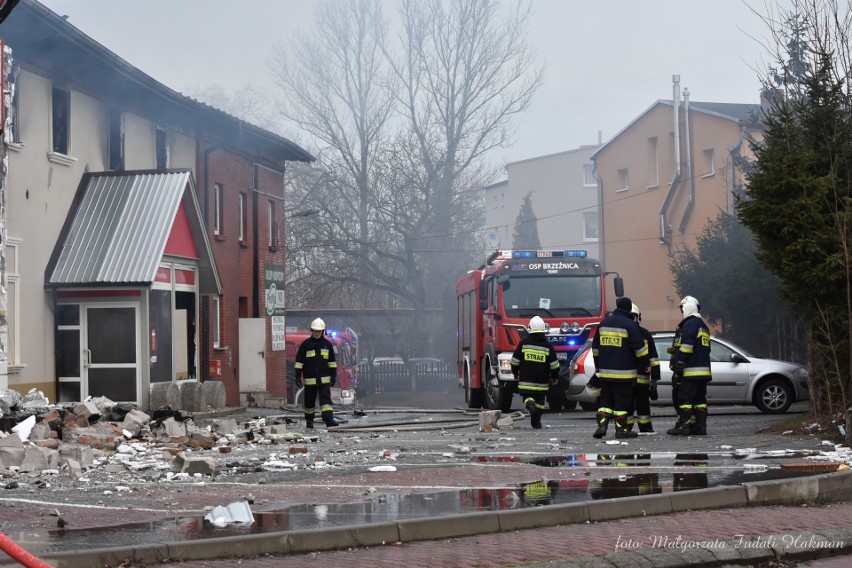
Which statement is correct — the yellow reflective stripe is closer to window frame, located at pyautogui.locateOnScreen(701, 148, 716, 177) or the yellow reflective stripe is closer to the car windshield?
the car windshield

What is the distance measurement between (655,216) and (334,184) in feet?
42.6

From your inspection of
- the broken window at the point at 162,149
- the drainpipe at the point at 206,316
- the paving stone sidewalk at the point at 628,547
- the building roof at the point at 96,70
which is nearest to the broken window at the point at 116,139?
the building roof at the point at 96,70

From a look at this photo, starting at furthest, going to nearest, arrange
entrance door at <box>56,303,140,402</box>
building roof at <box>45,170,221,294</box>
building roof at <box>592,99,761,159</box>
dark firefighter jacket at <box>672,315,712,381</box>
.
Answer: building roof at <box>592,99,761,159</box>
entrance door at <box>56,303,140,402</box>
building roof at <box>45,170,221,294</box>
dark firefighter jacket at <box>672,315,712,381</box>

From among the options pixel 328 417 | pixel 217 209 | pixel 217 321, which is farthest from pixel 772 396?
pixel 217 209

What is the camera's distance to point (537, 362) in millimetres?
17500

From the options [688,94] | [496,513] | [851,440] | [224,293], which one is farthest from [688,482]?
[688,94]

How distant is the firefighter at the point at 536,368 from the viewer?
17.5m

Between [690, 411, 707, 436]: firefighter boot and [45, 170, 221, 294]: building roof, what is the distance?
34.0ft

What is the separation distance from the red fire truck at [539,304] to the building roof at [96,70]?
786 cm

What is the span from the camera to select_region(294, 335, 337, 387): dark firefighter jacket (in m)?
18.7

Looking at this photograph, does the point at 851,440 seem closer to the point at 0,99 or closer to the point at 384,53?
the point at 0,99

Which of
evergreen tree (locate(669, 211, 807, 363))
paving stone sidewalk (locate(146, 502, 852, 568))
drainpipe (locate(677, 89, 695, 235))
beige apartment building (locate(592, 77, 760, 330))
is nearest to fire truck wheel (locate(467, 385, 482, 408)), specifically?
evergreen tree (locate(669, 211, 807, 363))

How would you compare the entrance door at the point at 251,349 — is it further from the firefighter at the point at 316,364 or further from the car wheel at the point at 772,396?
the car wheel at the point at 772,396

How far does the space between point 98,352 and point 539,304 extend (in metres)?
8.34
